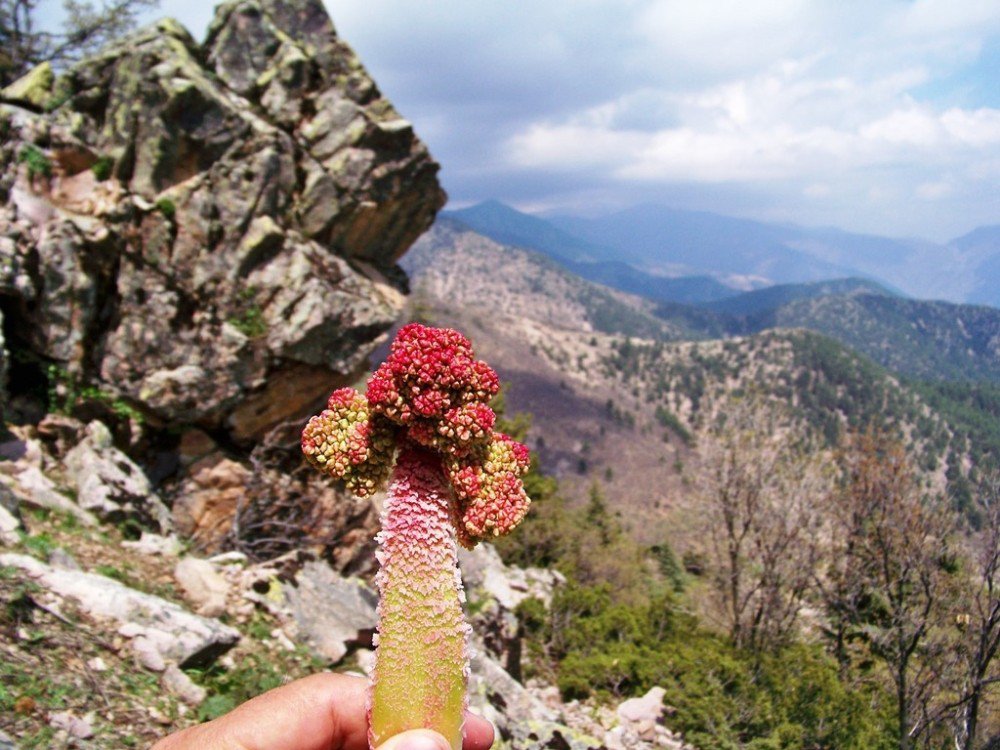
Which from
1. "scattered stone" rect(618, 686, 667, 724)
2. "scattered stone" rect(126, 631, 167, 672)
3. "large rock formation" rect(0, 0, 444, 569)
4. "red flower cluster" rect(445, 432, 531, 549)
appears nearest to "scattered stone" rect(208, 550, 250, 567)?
"large rock formation" rect(0, 0, 444, 569)

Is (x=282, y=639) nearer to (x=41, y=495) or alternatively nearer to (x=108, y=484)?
(x=41, y=495)

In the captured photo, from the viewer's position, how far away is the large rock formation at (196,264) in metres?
14.2

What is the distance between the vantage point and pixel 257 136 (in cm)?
1694

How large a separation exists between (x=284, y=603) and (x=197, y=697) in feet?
10.9

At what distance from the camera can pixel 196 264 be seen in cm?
1595

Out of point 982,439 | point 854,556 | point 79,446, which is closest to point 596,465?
point 982,439

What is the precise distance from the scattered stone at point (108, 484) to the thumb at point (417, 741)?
10588 mm

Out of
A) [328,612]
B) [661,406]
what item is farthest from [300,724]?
[661,406]

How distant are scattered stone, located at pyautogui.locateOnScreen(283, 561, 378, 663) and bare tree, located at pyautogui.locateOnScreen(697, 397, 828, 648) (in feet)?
41.1

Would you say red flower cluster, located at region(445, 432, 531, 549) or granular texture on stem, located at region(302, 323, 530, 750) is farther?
red flower cluster, located at region(445, 432, 531, 549)

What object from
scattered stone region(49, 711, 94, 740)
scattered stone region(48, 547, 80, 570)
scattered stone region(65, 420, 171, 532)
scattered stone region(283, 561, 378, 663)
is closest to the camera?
scattered stone region(49, 711, 94, 740)

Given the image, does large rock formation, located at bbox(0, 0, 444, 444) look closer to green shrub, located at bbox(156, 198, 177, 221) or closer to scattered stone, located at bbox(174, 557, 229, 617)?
green shrub, located at bbox(156, 198, 177, 221)

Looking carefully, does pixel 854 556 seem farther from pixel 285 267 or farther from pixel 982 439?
pixel 982 439

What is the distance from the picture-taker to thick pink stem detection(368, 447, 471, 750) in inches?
78.1
